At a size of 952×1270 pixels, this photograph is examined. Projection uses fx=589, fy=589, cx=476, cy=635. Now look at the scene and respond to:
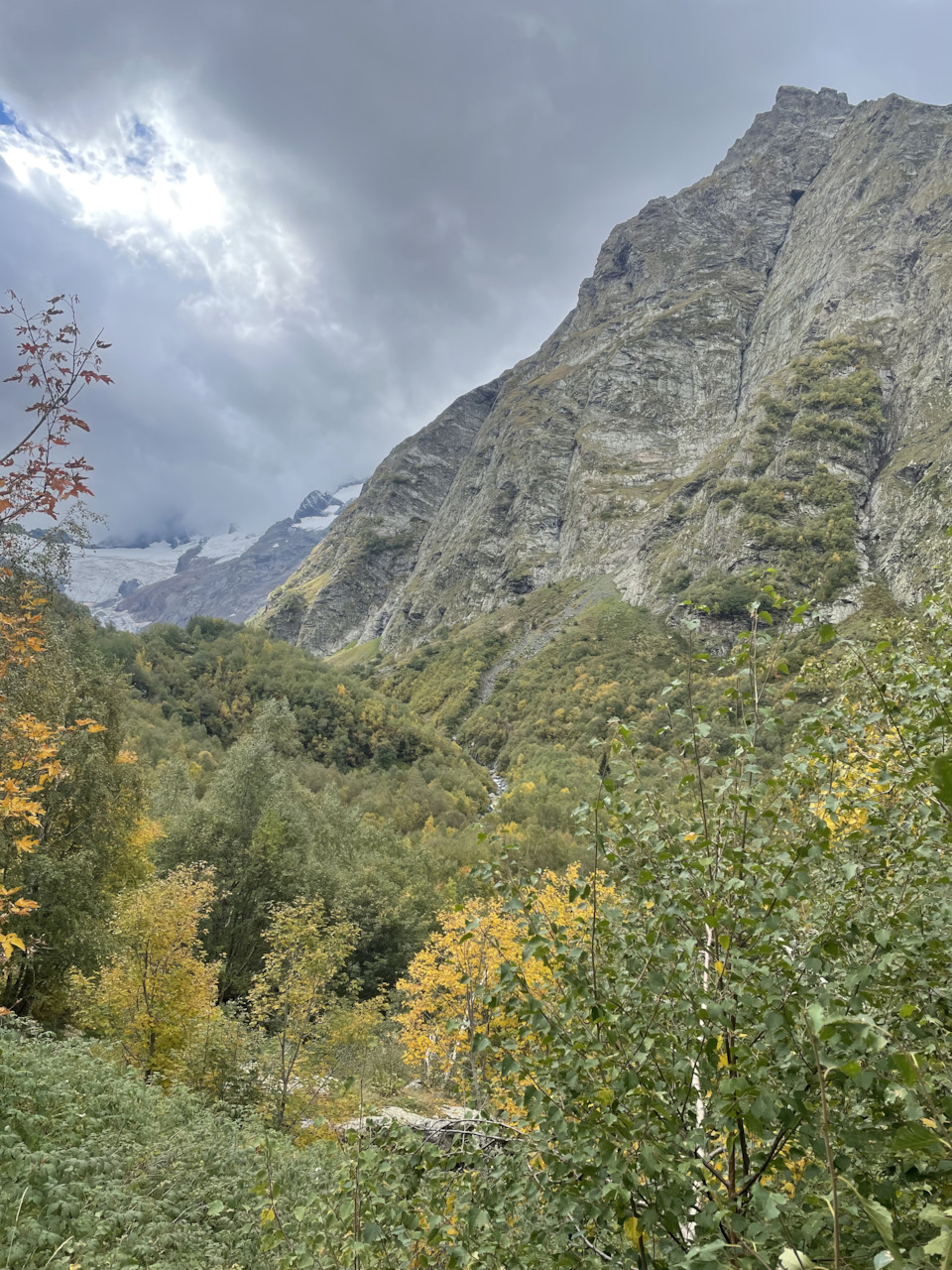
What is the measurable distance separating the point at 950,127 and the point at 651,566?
390 ft

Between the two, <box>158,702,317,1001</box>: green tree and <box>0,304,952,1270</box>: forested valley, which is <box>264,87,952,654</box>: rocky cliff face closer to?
<box>158,702,317,1001</box>: green tree

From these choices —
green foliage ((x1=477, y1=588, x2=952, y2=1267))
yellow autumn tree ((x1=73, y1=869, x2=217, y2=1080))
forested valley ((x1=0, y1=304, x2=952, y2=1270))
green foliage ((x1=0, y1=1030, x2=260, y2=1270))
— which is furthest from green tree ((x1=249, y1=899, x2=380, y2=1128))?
green foliage ((x1=477, y1=588, x2=952, y2=1267))

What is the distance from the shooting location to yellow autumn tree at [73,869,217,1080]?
14.4m

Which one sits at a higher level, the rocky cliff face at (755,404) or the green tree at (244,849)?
the rocky cliff face at (755,404)

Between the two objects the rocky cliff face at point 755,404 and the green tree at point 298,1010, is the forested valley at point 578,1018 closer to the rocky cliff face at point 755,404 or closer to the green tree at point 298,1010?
the green tree at point 298,1010

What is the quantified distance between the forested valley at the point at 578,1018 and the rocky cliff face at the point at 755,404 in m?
52.7

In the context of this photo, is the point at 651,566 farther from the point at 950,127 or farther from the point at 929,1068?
the point at 950,127

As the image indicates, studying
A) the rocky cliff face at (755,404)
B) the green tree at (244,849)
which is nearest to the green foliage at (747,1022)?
the green tree at (244,849)

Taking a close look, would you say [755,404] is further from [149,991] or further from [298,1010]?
[149,991]

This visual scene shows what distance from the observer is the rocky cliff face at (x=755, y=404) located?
87125 mm

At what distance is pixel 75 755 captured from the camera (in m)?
16.3

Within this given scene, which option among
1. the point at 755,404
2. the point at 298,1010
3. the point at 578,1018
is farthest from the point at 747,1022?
the point at 755,404

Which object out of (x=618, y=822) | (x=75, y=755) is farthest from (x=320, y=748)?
(x=618, y=822)

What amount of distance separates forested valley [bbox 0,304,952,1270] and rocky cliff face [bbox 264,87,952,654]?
173 ft
